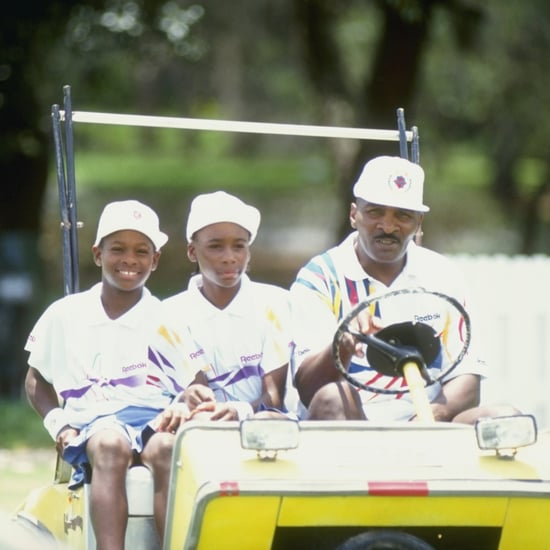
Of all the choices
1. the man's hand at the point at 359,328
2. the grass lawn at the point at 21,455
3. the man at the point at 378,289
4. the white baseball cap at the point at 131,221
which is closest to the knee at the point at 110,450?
the man at the point at 378,289

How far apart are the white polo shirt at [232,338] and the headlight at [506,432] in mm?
1088

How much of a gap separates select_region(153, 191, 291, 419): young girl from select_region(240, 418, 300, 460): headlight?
0.98 m

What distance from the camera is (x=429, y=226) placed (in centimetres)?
2717

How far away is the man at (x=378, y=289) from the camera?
5184 millimetres

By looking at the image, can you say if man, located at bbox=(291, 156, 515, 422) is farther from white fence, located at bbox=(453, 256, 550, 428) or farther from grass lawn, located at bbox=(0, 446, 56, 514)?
white fence, located at bbox=(453, 256, 550, 428)

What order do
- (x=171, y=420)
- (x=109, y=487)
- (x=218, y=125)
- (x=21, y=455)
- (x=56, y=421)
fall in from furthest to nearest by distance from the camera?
(x=21, y=455)
(x=218, y=125)
(x=56, y=421)
(x=171, y=420)
(x=109, y=487)

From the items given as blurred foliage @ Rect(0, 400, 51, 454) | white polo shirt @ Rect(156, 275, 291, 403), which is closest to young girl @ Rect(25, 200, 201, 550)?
white polo shirt @ Rect(156, 275, 291, 403)

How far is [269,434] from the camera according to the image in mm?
4246

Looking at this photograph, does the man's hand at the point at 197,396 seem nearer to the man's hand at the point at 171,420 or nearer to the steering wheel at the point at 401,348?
the man's hand at the point at 171,420

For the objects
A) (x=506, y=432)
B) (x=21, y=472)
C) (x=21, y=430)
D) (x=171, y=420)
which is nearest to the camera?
(x=506, y=432)

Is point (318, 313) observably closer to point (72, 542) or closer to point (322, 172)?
point (72, 542)

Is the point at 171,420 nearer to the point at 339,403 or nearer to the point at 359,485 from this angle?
the point at 339,403

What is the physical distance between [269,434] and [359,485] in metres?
0.30

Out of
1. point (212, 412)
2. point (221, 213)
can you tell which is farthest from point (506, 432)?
point (221, 213)
